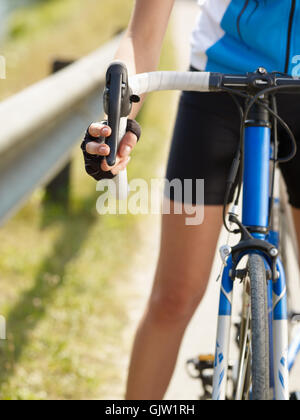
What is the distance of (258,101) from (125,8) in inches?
450

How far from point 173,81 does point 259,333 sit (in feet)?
2.10

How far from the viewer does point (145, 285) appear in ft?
13.9

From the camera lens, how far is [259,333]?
5.31 ft

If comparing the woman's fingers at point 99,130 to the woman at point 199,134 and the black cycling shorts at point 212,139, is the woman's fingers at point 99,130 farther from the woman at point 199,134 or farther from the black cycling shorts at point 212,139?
the black cycling shorts at point 212,139

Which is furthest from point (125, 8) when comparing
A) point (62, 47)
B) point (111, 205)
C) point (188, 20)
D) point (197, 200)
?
point (197, 200)

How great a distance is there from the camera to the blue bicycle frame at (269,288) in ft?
5.67

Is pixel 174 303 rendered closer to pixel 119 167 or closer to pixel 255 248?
pixel 255 248

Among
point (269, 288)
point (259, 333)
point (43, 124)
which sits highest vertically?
point (43, 124)

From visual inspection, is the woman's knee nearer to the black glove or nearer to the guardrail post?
the black glove

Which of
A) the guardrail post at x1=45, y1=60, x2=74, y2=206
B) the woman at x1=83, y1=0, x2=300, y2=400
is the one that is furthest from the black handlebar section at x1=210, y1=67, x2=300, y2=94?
the guardrail post at x1=45, y1=60, x2=74, y2=206

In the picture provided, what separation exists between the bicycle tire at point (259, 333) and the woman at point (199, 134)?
609mm

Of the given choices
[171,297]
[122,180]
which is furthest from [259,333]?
[171,297]

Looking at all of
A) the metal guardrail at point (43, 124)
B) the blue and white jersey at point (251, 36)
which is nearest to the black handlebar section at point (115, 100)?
the blue and white jersey at point (251, 36)

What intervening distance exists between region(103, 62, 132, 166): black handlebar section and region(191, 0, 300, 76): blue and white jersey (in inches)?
27.3
